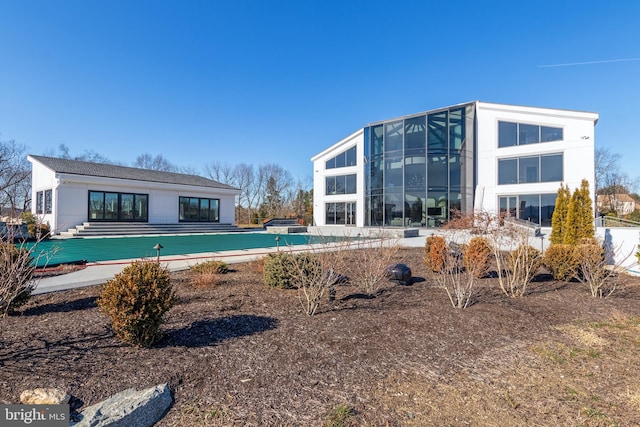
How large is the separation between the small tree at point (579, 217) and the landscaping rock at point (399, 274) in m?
8.72

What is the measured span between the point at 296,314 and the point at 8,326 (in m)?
3.84

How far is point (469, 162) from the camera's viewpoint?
25.1 m

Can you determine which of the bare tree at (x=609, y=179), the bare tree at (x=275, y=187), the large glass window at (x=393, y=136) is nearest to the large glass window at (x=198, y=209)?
the large glass window at (x=393, y=136)

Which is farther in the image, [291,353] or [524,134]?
[524,134]

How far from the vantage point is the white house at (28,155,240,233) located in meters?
20.5

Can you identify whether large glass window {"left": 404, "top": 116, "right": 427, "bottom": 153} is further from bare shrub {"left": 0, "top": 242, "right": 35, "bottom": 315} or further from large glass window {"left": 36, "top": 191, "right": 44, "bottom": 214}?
large glass window {"left": 36, "top": 191, "right": 44, "bottom": 214}

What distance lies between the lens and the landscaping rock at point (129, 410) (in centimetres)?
226

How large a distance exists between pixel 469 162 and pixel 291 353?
25.6m

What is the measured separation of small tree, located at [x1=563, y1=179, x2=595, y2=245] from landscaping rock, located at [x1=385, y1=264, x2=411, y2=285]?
872 cm

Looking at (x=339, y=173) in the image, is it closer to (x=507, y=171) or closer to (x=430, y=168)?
(x=430, y=168)

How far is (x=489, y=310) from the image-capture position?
16.8 ft

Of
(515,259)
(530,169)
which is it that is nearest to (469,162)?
(530,169)

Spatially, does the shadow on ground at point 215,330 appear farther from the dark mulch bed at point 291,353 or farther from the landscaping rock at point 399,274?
the landscaping rock at point 399,274

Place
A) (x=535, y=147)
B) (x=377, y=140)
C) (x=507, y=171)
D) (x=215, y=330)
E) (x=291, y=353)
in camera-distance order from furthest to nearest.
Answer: (x=377, y=140), (x=507, y=171), (x=535, y=147), (x=215, y=330), (x=291, y=353)
